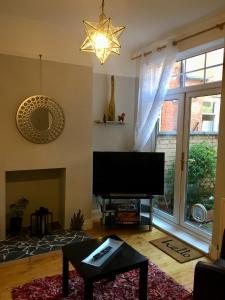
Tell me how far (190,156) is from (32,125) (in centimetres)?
215

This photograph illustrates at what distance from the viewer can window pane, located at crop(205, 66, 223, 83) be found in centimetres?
318

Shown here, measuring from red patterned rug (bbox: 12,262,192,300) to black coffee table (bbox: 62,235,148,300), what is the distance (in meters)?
0.13

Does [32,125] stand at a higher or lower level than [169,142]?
higher

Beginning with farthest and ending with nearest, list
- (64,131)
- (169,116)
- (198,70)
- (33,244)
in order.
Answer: (169,116) < (64,131) < (198,70) < (33,244)

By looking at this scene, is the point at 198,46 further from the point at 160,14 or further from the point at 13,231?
the point at 13,231

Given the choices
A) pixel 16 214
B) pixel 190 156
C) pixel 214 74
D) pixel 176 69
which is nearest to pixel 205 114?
pixel 214 74

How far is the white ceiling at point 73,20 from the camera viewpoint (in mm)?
2859

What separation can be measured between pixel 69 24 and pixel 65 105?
105 centimetres

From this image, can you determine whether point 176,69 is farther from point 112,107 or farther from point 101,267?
point 101,267

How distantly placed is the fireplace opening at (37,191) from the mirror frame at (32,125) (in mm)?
546

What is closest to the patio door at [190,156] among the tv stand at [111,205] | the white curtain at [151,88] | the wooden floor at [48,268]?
the white curtain at [151,88]

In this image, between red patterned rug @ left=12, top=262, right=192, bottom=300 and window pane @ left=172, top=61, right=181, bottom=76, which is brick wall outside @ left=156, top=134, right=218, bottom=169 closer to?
window pane @ left=172, top=61, right=181, bottom=76

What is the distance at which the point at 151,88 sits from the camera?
388 centimetres

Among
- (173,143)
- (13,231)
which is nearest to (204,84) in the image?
(173,143)
